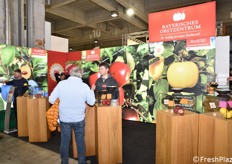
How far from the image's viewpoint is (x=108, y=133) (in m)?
2.78

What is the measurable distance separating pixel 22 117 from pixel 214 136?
3.83 metres

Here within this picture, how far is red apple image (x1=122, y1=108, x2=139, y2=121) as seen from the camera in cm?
543

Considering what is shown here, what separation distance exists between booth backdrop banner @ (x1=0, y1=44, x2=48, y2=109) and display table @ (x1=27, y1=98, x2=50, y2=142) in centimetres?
134

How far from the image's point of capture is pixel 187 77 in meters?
4.39

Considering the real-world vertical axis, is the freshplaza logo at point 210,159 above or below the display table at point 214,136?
below

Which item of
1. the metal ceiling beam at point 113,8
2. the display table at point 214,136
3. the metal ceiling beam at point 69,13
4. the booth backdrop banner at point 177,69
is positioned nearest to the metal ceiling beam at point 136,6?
the metal ceiling beam at point 113,8

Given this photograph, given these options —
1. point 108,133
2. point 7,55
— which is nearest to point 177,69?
point 108,133

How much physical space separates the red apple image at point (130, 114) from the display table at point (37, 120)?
2367mm

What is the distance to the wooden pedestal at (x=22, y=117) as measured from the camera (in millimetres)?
4234

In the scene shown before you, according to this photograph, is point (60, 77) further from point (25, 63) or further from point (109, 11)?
point (109, 11)

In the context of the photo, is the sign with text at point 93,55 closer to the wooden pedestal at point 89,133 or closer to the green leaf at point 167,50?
the green leaf at point 167,50

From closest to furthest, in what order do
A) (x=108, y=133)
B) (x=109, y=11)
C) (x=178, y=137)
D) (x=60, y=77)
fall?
(x=178, y=137)
(x=108, y=133)
(x=60, y=77)
(x=109, y=11)

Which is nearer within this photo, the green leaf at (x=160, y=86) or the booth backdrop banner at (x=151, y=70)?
the booth backdrop banner at (x=151, y=70)

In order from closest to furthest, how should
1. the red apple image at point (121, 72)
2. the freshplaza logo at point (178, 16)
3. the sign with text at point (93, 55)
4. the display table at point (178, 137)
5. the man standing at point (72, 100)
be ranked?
the display table at point (178, 137) → the man standing at point (72, 100) → the freshplaza logo at point (178, 16) → the red apple image at point (121, 72) → the sign with text at point (93, 55)
